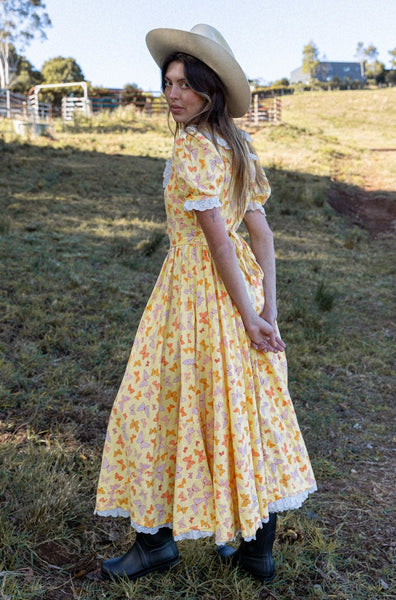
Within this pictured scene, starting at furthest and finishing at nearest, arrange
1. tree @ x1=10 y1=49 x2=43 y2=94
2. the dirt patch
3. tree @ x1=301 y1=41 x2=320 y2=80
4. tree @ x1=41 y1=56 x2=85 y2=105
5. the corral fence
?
tree @ x1=301 y1=41 x2=320 y2=80 → tree @ x1=41 y1=56 x2=85 y2=105 → tree @ x1=10 y1=49 x2=43 y2=94 → the corral fence → the dirt patch

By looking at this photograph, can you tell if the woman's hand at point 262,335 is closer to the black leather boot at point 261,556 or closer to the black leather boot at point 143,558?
the black leather boot at point 261,556

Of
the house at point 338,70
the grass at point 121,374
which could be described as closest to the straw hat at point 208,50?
the grass at point 121,374

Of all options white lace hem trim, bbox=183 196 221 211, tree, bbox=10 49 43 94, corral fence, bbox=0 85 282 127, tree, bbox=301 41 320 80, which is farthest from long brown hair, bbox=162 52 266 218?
tree, bbox=301 41 320 80

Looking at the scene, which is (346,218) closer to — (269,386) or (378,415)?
(378,415)

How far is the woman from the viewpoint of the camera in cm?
166

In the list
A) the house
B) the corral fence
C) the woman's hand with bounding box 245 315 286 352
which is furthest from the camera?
the house

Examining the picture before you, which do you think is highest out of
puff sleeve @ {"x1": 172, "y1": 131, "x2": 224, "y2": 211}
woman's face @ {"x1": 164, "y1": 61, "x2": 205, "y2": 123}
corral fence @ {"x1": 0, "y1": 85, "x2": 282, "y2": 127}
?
corral fence @ {"x1": 0, "y1": 85, "x2": 282, "y2": 127}

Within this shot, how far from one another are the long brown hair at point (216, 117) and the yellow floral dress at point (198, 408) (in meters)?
0.05

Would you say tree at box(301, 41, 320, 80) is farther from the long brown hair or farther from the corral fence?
the long brown hair

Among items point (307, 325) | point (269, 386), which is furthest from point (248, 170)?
point (307, 325)

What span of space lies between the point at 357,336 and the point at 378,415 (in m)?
1.46

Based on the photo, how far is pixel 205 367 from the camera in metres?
1.72

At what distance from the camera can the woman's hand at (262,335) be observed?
174 centimetres

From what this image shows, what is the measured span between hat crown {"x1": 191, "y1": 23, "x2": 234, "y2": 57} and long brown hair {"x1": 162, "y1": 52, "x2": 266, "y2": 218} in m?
0.08
